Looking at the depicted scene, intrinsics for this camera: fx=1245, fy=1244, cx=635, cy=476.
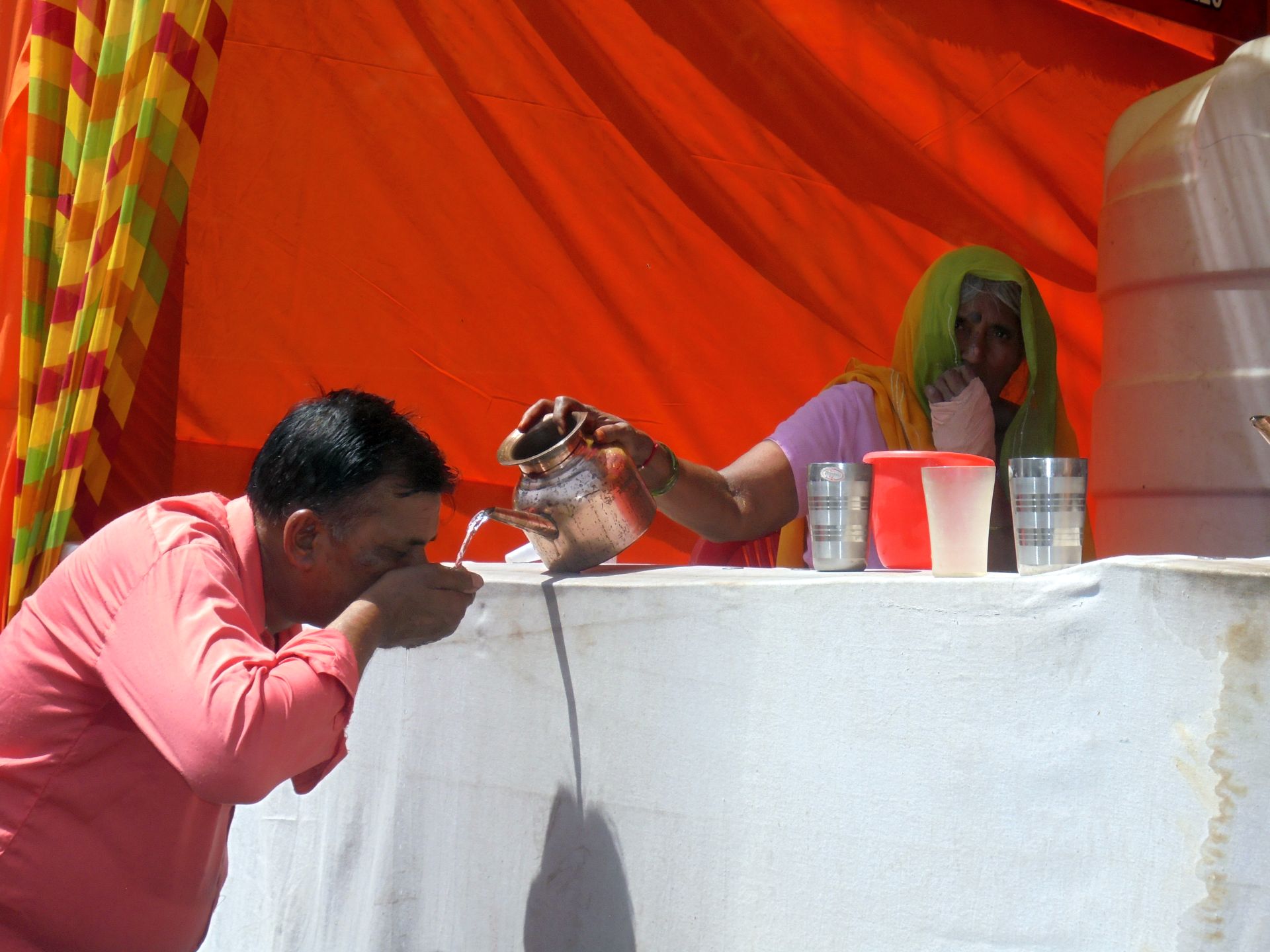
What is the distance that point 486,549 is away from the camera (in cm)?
294

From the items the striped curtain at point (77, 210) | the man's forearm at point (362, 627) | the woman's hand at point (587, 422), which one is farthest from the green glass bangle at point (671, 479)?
the striped curtain at point (77, 210)

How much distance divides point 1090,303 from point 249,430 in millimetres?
2178

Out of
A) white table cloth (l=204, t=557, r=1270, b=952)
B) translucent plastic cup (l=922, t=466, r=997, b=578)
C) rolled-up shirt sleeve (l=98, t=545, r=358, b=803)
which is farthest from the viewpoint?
translucent plastic cup (l=922, t=466, r=997, b=578)

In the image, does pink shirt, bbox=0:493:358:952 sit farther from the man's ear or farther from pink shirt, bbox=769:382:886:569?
pink shirt, bbox=769:382:886:569

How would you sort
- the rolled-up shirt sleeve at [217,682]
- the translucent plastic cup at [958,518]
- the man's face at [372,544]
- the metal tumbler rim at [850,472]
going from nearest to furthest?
the rolled-up shirt sleeve at [217,682] < the translucent plastic cup at [958,518] < the man's face at [372,544] < the metal tumbler rim at [850,472]

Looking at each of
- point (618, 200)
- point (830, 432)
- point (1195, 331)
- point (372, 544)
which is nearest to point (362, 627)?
point (372, 544)

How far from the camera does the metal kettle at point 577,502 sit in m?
1.51

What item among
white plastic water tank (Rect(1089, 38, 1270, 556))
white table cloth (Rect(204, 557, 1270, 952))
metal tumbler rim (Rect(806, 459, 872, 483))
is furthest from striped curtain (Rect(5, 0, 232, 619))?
white plastic water tank (Rect(1089, 38, 1270, 556))

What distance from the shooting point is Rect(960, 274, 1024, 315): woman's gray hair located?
240 centimetres

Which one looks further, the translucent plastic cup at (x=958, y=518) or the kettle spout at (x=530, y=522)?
the kettle spout at (x=530, y=522)

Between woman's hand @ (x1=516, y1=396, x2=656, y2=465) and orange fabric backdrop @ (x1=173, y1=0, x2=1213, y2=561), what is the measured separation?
3.78 feet

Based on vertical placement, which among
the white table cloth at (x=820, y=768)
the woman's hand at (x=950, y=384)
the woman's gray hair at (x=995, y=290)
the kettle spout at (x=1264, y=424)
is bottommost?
the white table cloth at (x=820, y=768)

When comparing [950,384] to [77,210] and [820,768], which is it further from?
[77,210]

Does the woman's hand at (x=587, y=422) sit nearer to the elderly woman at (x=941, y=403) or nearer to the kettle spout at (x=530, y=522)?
the kettle spout at (x=530, y=522)
